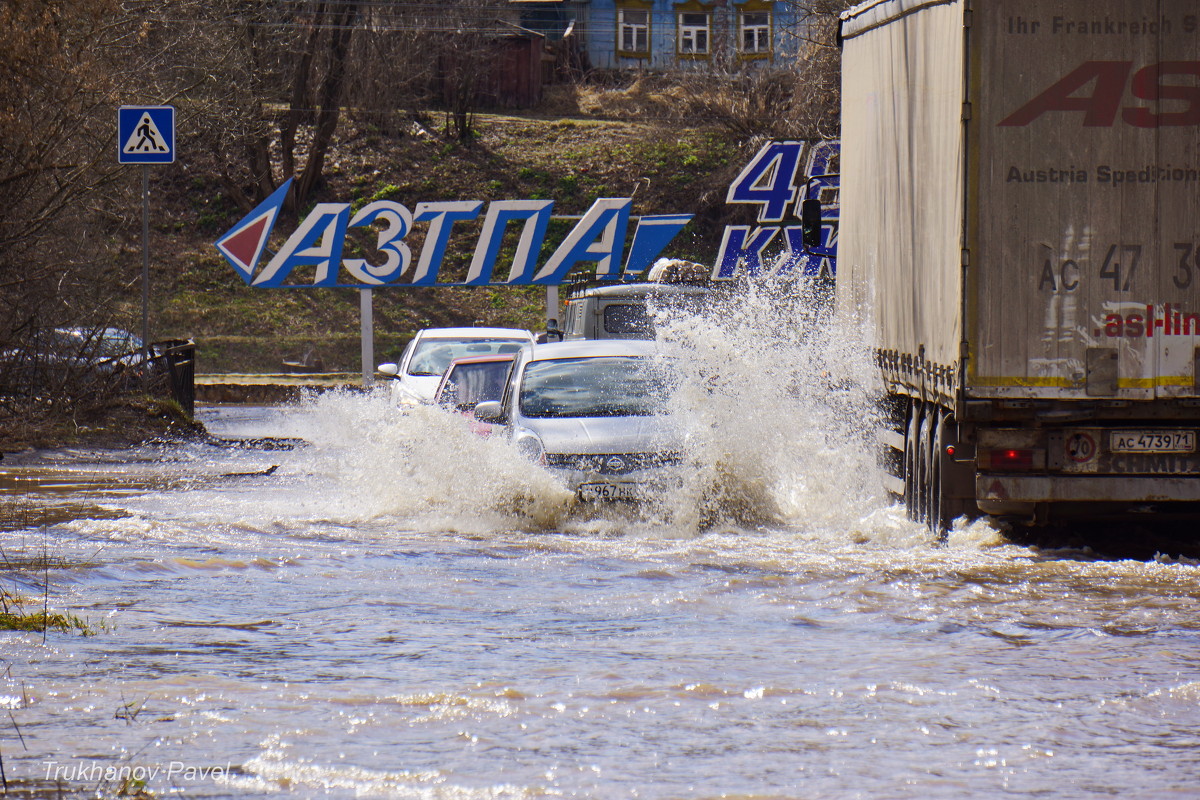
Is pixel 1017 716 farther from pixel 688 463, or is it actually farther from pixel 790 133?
pixel 790 133

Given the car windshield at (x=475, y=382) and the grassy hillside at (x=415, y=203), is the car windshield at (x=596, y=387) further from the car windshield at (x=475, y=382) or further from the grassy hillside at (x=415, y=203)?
the grassy hillside at (x=415, y=203)

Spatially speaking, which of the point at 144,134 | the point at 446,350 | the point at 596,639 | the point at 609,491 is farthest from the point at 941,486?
the point at 446,350

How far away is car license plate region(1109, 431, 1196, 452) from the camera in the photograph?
31.7 ft

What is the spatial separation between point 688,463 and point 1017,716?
5761 mm

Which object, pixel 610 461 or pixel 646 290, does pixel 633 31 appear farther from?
pixel 610 461

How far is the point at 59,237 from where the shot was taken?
18.2 m

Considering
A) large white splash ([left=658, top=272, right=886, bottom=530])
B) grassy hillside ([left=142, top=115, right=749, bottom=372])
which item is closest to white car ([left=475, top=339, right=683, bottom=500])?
large white splash ([left=658, top=272, right=886, bottom=530])

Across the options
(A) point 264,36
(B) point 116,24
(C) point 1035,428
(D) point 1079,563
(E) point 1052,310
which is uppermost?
(A) point 264,36

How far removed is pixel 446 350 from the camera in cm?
2091

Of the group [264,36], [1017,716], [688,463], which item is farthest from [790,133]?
[1017,716]

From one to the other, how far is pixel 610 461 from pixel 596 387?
54.8 inches

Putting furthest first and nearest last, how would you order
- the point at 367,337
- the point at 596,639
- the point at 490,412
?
the point at 367,337, the point at 490,412, the point at 596,639

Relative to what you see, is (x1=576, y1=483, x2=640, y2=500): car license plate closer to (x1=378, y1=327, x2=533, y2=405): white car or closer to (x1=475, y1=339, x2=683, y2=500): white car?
(x1=475, y1=339, x2=683, y2=500): white car

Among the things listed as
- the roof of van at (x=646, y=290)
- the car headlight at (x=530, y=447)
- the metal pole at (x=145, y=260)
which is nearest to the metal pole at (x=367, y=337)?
the metal pole at (x=145, y=260)
